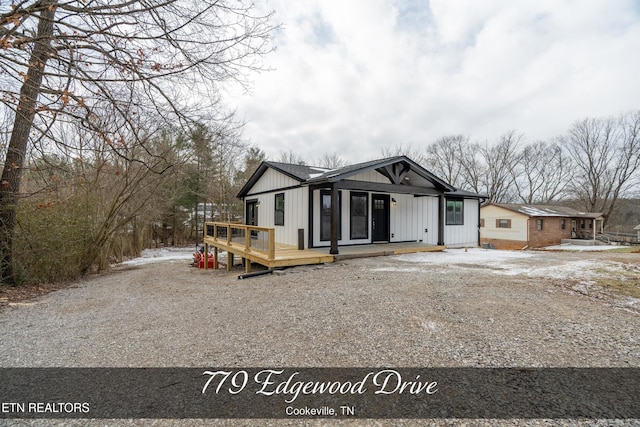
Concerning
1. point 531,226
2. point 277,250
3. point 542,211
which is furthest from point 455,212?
point 542,211

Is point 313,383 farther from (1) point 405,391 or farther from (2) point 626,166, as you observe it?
(2) point 626,166

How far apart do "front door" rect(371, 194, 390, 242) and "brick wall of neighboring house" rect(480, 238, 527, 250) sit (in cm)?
1547

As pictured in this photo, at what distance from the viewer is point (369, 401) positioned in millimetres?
2117

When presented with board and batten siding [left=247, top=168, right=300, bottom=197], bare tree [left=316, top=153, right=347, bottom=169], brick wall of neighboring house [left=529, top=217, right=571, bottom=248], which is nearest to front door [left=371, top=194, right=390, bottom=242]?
board and batten siding [left=247, top=168, right=300, bottom=197]

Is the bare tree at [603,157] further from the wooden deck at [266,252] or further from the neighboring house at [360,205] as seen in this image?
the wooden deck at [266,252]

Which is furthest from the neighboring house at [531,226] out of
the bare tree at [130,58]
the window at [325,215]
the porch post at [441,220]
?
the bare tree at [130,58]

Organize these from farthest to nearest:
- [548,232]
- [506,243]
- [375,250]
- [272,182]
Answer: [506,243]
[548,232]
[272,182]
[375,250]

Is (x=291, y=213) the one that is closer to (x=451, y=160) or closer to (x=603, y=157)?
(x=451, y=160)

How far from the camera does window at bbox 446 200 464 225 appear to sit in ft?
39.5

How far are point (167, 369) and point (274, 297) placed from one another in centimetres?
235

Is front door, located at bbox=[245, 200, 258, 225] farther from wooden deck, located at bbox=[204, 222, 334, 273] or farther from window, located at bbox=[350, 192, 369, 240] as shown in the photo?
window, located at bbox=[350, 192, 369, 240]

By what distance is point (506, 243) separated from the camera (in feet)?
72.4

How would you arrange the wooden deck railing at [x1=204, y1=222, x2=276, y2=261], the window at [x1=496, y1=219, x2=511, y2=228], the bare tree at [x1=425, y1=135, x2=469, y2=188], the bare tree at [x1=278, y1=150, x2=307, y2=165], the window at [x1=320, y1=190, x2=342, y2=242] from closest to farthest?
the wooden deck railing at [x1=204, y1=222, x2=276, y2=261] < the window at [x1=320, y1=190, x2=342, y2=242] < the window at [x1=496, y1=219, x2=511, y2=228] < the bare tree at [x1=278, y1=150, x2=307, y2=165] < the bare tree at [x1=425, y1=135, x2=469, y2=188]

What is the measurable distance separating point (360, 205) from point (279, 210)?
296 cm
